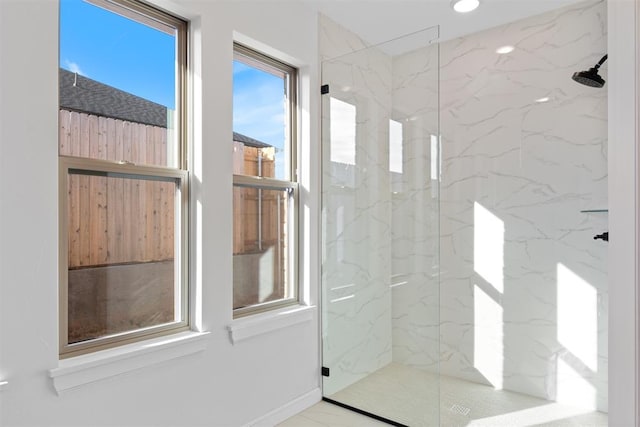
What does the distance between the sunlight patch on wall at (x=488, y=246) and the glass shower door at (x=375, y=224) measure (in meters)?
0.71

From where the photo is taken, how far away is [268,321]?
2.29m

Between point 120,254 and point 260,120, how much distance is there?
112 centimetres

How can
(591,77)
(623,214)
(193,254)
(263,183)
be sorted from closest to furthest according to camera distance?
(623,214) → (193,254) → (591,77) → (263,183)

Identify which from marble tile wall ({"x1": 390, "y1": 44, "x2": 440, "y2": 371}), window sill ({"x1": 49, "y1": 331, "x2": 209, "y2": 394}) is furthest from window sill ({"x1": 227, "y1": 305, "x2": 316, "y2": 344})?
marble tile wall ({"x1": 390, "y1": 44, "x2": 440, "y2": 371})

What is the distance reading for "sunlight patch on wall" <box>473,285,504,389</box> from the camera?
2.92m

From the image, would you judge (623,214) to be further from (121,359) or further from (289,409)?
(289,409)

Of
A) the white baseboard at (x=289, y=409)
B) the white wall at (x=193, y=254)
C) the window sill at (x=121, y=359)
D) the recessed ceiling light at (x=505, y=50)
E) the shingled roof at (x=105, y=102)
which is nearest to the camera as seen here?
the white wall at (x=193, y=254)

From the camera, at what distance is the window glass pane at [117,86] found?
164 centimetres

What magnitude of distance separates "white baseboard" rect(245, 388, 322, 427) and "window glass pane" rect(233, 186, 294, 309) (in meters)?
0.63

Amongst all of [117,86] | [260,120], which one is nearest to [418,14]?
[260,120]

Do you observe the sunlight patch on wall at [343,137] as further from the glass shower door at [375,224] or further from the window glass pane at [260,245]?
the window glass pane at [260,245]

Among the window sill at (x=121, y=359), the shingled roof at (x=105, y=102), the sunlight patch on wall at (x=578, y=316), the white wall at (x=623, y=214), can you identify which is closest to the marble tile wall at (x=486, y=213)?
the sunlight patch on wall at (x=578, y=316)

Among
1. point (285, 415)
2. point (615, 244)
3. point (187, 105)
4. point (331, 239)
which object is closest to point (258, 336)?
point (285, 415)

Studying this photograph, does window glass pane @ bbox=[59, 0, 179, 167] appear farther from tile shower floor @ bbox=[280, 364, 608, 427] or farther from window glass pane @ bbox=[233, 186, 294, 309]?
tile shower floor @ bbox=[280, 364, 608, 427]
